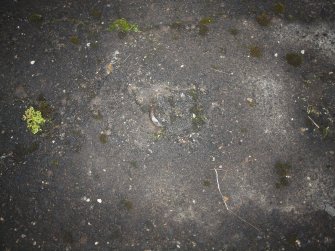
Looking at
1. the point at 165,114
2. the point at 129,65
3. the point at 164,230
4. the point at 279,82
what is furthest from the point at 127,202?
the point at 279,82

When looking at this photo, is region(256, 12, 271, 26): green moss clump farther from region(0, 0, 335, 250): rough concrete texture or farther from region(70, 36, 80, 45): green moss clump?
region(70, 36, 80, 45): green moss clump

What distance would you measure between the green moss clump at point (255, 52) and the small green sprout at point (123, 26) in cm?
145

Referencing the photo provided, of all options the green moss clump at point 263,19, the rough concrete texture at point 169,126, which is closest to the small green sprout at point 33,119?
the rough concrete texture at point 169,126

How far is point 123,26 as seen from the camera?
3.55 meters

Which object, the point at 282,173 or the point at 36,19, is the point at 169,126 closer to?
the point at 282,173

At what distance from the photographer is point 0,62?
352cm

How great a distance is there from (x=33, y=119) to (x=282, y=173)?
299cm

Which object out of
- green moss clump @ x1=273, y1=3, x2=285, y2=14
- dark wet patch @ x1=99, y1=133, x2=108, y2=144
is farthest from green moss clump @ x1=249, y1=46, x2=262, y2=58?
dark wet patch @ x1=99, y1=133, x2=108, y2=144

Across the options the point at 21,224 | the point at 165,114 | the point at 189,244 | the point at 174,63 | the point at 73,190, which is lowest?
the point at 189,244

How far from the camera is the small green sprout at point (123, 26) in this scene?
11.6 feet

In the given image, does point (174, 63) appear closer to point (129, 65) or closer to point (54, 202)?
point (129, 65)

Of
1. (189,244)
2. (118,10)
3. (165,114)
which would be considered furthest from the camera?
(118,10)

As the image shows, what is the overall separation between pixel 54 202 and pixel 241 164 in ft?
7.20

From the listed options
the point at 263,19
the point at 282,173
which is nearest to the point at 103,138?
the point at 282,173
